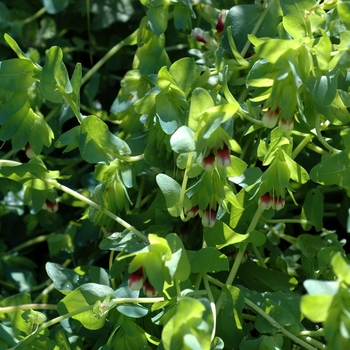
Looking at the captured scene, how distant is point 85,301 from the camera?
2.89 ft

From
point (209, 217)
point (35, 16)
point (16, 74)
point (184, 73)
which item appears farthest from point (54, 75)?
point (35, 16)

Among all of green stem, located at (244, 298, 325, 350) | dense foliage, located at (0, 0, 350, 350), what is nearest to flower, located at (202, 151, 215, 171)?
dense foliage, located at (0, 0, 350, 350)

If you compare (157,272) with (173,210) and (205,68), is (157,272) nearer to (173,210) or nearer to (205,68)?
(173,210)

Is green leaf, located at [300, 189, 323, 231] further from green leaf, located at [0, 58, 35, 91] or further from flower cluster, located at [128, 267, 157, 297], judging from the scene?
green leaf, located at [0, 58, 35, 91]

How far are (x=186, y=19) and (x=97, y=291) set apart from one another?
499mm

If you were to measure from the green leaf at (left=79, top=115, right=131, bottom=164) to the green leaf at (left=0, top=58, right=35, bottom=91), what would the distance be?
0.38 feet

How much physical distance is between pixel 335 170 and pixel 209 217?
19 cm

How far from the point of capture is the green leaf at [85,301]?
872mm

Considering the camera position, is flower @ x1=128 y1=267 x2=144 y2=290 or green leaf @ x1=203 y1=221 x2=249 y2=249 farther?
green leaf @ x1=203 y1=221 x2=249 y2=249

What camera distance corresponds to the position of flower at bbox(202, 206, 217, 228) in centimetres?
86

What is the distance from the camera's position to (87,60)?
157 cm

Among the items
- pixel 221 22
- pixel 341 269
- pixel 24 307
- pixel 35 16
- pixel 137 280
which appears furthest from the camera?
pixel 35 16

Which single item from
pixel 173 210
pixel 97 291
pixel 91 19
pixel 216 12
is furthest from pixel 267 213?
pixel 91 19

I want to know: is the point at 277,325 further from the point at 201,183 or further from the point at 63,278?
the point at 63,278
